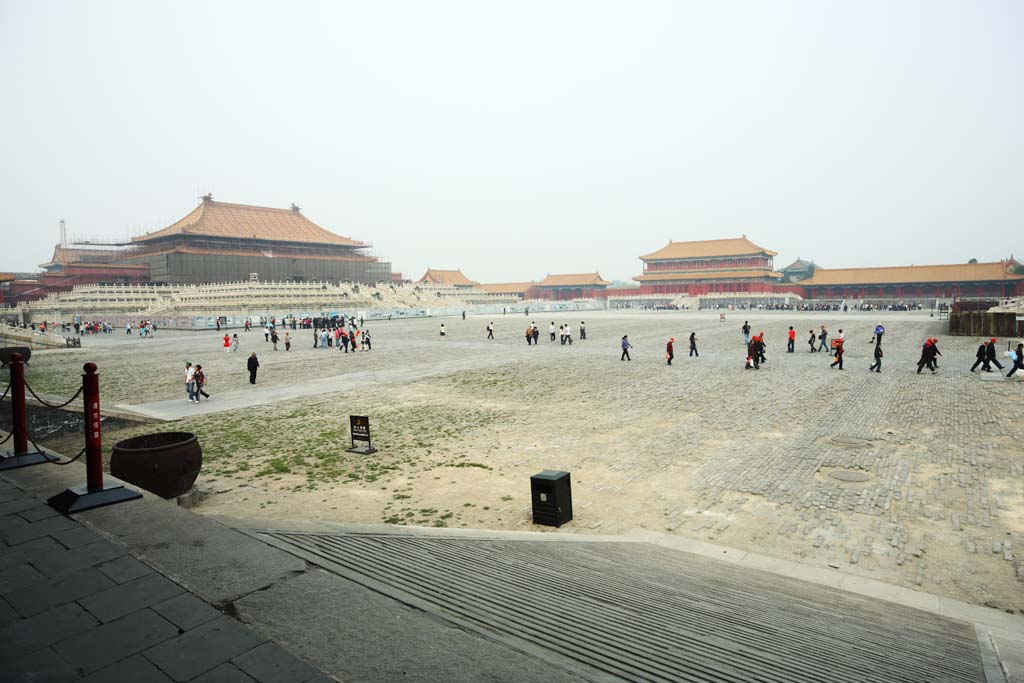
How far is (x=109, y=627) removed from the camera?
337cm

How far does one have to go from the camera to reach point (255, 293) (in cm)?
7100

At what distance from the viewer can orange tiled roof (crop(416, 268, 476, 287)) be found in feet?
422

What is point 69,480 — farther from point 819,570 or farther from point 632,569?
point 819,570

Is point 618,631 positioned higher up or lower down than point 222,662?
lower down

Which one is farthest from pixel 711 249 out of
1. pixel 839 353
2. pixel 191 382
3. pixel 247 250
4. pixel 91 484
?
pixel 91 484

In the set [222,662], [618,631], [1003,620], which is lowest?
[1003,620]

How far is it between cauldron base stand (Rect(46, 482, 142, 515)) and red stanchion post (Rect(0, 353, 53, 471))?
1583 millimetres

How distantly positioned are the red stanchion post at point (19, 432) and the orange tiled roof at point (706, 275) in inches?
4097

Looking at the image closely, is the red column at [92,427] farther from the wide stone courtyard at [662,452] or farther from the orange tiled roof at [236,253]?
the orange tiled roof at [236,253]

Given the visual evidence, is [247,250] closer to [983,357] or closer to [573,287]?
[573,287]

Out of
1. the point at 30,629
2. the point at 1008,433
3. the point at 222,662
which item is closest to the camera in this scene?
the point at 222,662

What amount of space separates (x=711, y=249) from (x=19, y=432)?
111 metres

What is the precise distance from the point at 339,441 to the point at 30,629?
8849 millimetres

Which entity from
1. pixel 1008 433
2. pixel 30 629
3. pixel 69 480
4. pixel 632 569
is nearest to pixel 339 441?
pixel 69 480
